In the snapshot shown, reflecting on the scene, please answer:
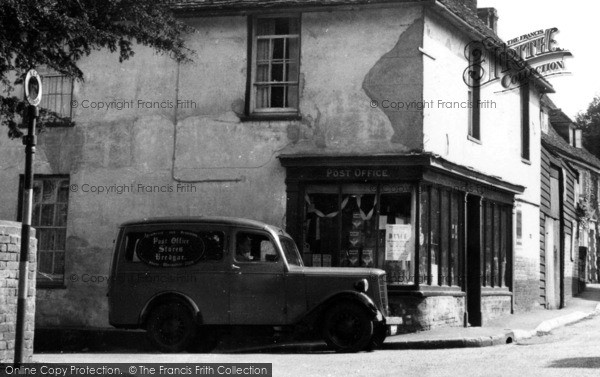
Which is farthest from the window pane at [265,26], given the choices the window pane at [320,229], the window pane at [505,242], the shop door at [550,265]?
the shop door at [550,265]

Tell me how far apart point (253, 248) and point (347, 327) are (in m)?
1.95

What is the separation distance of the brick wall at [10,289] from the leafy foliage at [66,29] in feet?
8.73

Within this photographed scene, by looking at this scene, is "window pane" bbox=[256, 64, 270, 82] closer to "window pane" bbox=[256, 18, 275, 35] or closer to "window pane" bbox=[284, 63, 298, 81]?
"window pane" bbox=[284, 63, 298, 81]

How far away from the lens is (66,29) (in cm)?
1253

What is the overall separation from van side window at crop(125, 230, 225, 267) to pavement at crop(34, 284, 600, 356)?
4.52 feet

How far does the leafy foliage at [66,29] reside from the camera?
1216 centimetres

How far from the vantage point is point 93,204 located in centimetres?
1869

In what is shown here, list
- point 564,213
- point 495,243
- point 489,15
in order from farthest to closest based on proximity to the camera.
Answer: point 564,213 → point 489,15 → point 495,243

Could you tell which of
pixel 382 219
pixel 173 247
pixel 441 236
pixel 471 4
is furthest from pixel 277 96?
pixel 471 4

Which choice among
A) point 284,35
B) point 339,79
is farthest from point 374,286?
point 284,35

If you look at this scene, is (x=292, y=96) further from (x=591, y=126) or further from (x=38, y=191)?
(x=591, y=126)

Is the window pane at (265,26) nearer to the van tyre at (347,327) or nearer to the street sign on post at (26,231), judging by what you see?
the van tyre at (347,327)

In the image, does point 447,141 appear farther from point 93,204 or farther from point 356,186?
point 93,204

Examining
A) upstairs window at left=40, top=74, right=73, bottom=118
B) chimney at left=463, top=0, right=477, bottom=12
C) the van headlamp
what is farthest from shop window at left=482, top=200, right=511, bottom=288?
upstairs window at left=40, top=74, right=73, bottom=118
